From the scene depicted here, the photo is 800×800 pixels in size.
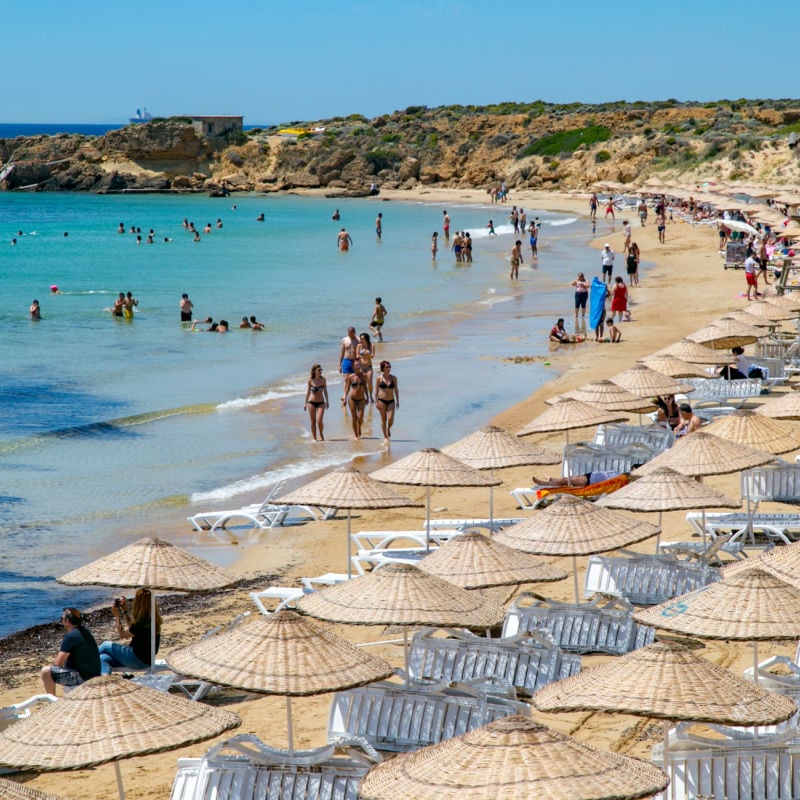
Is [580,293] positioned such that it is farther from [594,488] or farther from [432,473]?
[432,473]

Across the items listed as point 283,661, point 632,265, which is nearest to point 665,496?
point 283,661

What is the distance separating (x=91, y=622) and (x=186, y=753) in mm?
3471

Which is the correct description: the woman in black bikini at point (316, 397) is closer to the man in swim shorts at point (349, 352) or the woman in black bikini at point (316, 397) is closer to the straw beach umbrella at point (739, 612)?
the man in swim shorts at point (349, 352)

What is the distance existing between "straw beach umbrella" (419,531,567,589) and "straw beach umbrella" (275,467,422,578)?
1782mm

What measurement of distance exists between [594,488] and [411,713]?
251 inches

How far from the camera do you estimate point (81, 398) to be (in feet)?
75.4

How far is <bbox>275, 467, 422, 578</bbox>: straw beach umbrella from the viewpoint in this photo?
34.1 ft

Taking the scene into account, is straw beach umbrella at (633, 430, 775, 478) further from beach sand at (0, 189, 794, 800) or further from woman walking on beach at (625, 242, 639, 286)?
woman walking on beach at (625, 242, 639, 286)

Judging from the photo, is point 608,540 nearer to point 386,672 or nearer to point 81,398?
point 386,672

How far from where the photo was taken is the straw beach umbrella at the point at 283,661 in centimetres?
624

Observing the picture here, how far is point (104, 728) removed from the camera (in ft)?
17.9

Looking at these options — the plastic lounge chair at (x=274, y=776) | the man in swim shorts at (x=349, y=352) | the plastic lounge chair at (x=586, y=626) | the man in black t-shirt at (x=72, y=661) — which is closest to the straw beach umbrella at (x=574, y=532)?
the plastic lounge chair at (x=586, y=626)

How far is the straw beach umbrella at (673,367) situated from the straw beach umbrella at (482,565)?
26.4 feet

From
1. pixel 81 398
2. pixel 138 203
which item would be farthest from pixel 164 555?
pixel 138 203
